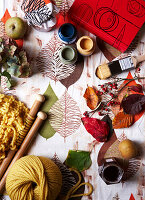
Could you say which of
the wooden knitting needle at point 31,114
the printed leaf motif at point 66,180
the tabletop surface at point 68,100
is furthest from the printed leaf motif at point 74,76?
→ the printed leaf motif at point 66,180

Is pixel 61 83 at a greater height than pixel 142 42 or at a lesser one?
lesser

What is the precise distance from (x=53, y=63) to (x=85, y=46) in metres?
0.14

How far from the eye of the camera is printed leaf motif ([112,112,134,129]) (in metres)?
0.88

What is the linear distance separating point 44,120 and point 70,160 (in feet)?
0.59

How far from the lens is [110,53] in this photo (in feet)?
2.98

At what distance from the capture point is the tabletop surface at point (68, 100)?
867 millimetres

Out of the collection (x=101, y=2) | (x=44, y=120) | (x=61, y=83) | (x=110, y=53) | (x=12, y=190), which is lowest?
(x=12, y=190)

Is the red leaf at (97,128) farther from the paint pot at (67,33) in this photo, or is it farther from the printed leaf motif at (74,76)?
the paint pot at (67,33)

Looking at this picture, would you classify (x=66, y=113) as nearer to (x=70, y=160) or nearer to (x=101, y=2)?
(x=70, y=160)

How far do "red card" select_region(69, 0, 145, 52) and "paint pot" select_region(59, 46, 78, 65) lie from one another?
0.11 m

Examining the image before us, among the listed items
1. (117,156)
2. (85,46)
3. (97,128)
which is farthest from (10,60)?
(117,156)

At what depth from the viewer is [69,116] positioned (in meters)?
0.89

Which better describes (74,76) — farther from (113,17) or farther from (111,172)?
(111,172)

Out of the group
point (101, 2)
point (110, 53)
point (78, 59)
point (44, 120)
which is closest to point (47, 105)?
point (44, 120)
